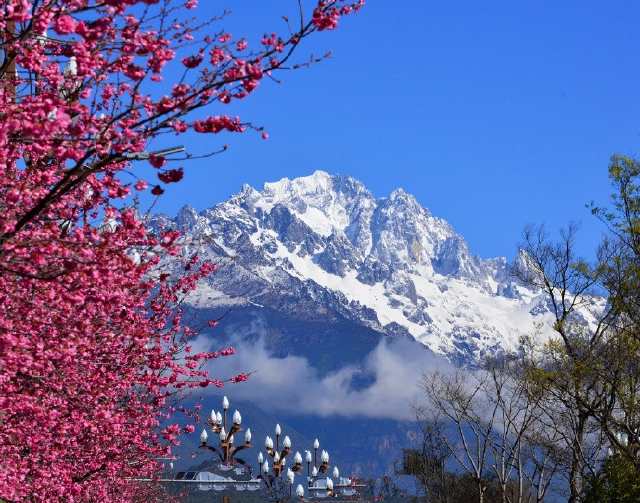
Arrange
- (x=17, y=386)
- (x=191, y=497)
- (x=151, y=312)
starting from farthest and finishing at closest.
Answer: (x=191, y=497)
(x=151, y=312)
(x=17, y=386)

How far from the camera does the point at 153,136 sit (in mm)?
7297

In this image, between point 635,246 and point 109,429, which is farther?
point 635,246

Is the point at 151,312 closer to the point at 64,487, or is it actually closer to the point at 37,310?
the point at 64,487

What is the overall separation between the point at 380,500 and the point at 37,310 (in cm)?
6239

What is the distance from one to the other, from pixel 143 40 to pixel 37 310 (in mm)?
2608

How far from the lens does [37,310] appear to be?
8.19m

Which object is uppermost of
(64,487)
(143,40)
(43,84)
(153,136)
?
(43,84)

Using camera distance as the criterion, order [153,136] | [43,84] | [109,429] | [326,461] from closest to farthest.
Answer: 1. [153,136]
2. [43,84]
3. [109,429]
4. [326,461]

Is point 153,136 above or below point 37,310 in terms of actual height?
above

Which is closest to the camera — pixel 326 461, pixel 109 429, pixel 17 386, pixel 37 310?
pixel 37 310

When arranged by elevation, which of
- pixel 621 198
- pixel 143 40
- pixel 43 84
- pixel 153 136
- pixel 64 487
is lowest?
pixel 64 487

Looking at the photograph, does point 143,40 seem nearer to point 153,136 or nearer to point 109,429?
point 153,136

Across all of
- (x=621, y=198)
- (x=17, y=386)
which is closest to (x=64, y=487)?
(x=17, y=386)

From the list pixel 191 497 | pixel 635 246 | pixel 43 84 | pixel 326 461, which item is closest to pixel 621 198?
pixel 635 246
